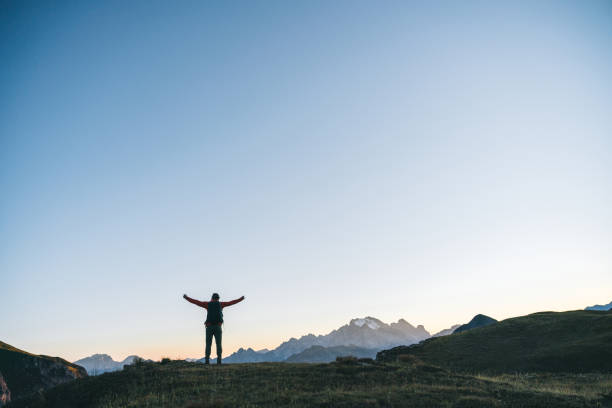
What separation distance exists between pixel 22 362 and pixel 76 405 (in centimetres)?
14856

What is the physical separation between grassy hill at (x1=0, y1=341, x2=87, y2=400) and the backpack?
123 metres

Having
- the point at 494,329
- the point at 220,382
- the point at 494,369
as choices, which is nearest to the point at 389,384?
the point at 220,382

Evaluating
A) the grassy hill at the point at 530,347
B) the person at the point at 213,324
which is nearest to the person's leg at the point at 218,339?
the person at the point at 213,324

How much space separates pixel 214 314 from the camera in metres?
23.2

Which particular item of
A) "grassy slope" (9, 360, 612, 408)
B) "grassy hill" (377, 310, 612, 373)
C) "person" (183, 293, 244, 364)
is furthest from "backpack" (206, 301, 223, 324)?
"grassy hill" (377, 310, 612, 373)

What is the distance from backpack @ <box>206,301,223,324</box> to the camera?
23.1m

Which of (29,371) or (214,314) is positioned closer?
(214,314)

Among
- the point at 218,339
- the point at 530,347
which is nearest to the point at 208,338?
the point at 218,339

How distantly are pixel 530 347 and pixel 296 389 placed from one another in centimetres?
2827

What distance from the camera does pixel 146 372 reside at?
19781 mm

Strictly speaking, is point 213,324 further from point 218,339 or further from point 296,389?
point 296,389

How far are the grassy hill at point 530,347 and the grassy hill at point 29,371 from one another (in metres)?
120

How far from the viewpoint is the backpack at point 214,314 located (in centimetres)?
2311

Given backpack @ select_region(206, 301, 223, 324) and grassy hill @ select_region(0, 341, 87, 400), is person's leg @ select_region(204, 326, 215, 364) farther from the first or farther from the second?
grassy hill @ select_region(0, 341, 87, 400)
